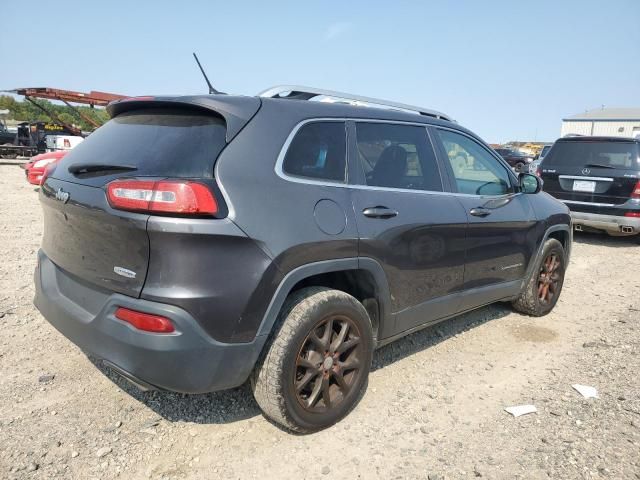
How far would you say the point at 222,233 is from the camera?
2207mm

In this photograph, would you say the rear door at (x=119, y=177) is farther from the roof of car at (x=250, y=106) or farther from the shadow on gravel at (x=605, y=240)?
the shadow on gravel at (x=605, y=240)

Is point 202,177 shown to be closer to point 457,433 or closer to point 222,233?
point 222,233

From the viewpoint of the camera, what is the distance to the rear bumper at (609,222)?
25.8 ft

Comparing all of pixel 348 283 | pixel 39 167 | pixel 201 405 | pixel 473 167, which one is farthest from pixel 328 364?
pixel 39 167

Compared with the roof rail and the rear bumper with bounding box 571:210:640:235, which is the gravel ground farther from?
the rear bumper with bounding box 571:210:640:235

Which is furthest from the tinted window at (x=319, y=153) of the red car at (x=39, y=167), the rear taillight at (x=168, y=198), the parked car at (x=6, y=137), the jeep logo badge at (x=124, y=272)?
the parked car at (x=6, y=137)

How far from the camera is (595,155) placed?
8.28 metres

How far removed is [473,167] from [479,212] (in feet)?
1.77

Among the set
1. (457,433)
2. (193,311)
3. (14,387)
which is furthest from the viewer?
(14,387)

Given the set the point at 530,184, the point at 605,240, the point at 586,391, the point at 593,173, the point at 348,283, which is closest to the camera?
the point at 348,283

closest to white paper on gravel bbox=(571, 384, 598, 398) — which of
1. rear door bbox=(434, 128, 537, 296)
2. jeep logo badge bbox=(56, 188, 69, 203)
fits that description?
rear door bbox=(434, 128, 537, 296)

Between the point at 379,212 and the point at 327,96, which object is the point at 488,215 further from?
the point at 327,96

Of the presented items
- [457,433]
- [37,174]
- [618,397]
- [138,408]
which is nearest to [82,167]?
[138,408]

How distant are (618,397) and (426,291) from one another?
1.46 metres
